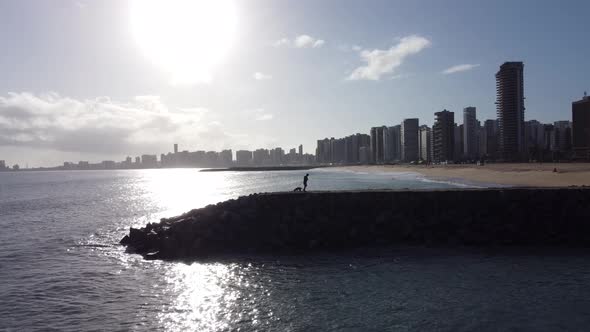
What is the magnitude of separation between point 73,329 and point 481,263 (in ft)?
56.8

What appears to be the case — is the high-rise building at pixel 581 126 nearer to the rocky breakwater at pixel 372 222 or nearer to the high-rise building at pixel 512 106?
the high-rise building at pixel 512 106

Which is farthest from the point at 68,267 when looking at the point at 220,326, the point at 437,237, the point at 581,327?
the point at 581,327

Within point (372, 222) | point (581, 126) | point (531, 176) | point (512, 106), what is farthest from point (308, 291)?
point (512, 106)

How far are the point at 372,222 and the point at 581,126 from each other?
558 ft

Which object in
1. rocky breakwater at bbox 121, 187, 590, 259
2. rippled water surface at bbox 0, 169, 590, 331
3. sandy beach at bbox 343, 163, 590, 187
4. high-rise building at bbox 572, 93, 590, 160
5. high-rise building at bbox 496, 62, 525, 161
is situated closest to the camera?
rippled water surface at bbox 0, 169, 590, 331

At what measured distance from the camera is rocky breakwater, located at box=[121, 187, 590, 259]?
938 inches

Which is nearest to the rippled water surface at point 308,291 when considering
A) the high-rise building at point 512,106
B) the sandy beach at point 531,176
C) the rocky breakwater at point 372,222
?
the rocky breakwater at point 372,222

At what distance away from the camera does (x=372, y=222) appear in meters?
25.1

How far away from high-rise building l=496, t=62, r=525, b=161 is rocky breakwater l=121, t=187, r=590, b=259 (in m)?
173

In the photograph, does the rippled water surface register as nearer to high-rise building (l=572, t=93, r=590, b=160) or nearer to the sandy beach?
the sandy beach

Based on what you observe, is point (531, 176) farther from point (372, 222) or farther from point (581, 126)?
point (581, 126)

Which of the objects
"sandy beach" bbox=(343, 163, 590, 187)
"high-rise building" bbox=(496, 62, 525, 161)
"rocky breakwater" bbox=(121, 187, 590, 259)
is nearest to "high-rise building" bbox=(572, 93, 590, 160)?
"high-rise building" bbox=(496, 62, 525, 161)

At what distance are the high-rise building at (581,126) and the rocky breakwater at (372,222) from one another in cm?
14886

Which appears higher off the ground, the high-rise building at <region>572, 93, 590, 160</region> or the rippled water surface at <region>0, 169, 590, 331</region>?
the high-rise building at <region>572, 93, 590, 160</region>
